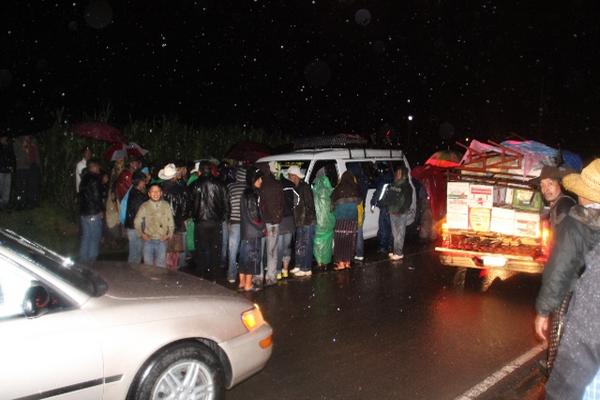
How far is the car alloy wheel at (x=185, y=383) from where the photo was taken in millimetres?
3965

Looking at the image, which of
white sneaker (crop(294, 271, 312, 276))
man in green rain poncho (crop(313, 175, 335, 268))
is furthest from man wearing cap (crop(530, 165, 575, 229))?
white sneaker (crop(294, 271, 312, 276))

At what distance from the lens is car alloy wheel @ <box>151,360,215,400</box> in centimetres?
396

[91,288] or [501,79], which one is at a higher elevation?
[501,79]

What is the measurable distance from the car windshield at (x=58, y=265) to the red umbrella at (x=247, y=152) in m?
6.99

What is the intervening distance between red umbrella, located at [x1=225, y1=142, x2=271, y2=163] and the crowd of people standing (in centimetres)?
145

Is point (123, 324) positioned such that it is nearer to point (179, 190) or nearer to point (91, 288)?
point (91, 288)

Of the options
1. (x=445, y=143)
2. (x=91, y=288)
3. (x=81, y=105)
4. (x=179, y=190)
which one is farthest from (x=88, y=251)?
(x=445, y=143)

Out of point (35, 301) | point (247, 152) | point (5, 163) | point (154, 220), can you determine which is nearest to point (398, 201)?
point (247, 152)

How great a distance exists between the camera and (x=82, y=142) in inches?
499

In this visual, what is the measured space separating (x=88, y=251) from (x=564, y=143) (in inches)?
1350

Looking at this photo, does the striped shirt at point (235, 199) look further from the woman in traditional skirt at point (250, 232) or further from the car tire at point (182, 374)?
the car tire at point (182, 374)

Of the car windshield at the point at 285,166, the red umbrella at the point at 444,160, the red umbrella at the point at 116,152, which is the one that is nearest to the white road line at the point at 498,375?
the car windshield at the point at 285,166

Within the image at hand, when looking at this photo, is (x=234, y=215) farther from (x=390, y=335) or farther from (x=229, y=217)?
(x=390, y=335)

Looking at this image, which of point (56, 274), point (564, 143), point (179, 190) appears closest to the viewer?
point (56, 274)
